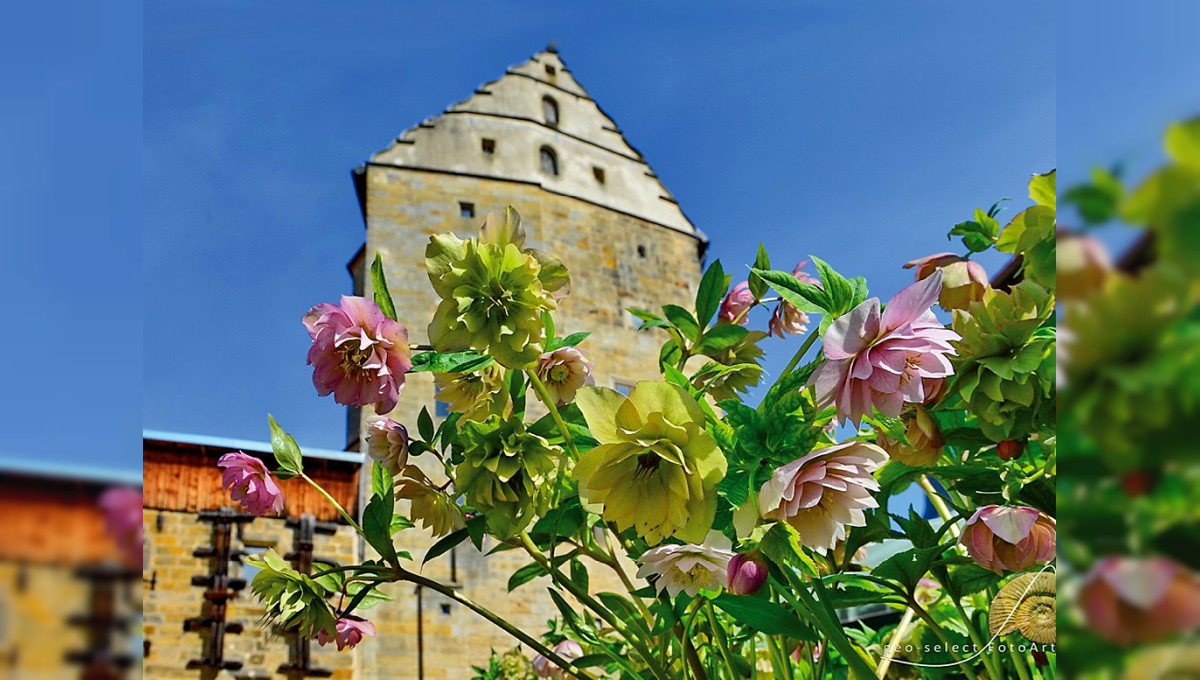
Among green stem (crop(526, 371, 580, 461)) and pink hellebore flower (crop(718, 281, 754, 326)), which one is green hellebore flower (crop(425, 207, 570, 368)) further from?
pink hellebore flower (crop(718, 281, 754, 326))

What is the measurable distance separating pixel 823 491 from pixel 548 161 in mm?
4690

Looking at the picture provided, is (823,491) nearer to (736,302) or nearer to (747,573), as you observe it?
(747,573)

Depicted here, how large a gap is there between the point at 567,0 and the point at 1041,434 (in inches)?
38.3

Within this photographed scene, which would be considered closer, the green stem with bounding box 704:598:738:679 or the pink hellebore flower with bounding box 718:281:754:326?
the green stem with bounding box 704:598:738:679

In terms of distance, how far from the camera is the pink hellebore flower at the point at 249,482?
542mm

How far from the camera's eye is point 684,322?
52 cm

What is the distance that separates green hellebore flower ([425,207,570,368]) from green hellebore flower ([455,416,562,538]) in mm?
47

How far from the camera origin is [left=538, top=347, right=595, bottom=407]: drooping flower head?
20.1 inches

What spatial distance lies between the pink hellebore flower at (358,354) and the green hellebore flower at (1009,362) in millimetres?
248

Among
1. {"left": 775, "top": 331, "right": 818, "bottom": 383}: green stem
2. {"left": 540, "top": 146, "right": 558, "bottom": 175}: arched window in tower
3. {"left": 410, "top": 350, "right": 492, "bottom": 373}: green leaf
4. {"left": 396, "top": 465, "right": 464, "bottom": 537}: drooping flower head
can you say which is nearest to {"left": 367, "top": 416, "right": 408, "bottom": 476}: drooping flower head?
{"left": 396, "top": 465, "right": 464, "bottom": 537}: drooping flower head

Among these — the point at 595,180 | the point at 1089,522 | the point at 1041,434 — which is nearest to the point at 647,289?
the point at 595,180

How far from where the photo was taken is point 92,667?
105 millimetres

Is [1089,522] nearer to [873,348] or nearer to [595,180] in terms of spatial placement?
[873,348]

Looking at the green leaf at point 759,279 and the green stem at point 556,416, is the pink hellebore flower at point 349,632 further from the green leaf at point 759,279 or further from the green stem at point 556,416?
the green leaf at point 759,279
